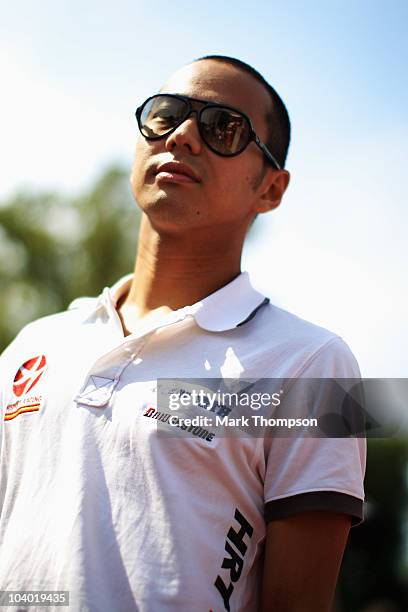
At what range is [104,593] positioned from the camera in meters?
1.96

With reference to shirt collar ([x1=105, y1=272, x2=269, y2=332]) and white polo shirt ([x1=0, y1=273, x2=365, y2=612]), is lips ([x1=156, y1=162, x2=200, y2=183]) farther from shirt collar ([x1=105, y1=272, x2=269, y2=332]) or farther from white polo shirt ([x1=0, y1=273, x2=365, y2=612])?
white polo shirt ([x1=0, y1=273, x2=365, y2=612])

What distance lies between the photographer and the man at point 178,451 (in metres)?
1.99

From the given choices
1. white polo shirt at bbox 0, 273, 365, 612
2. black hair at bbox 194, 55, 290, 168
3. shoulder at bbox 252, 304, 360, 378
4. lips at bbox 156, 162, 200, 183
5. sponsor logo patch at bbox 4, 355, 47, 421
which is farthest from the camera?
black hair at bbox 194, 55, 290, 168

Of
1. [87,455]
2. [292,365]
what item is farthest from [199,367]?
[87,455]

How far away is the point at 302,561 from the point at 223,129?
5.13 feet

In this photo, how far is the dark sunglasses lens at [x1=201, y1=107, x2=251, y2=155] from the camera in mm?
2619

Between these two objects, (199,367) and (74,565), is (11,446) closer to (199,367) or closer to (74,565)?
(74,565)

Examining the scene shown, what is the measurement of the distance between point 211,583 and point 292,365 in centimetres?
70

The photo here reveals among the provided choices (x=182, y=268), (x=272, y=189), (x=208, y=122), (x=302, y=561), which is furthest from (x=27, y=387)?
(x=272, y=189)

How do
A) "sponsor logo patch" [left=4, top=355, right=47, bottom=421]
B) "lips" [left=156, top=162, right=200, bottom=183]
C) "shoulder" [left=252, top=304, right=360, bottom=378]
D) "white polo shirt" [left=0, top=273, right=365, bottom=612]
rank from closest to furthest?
"white polo shirt" [left=0, top=273, right=365, bottom=612], "shoulder" [left=252, top=304, right=360, bottom=378], "sponsor logo patch" [left=4, top=355, right=47, bottom=421], "lips" [left=156, top=162, right=200, bottom=183]

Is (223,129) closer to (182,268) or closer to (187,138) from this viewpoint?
(187,138)

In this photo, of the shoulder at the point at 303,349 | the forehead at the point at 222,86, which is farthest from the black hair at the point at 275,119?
the shoulder at the point at 303,349

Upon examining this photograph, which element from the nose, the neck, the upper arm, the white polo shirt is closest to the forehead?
the nose

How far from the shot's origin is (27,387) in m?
2.40
